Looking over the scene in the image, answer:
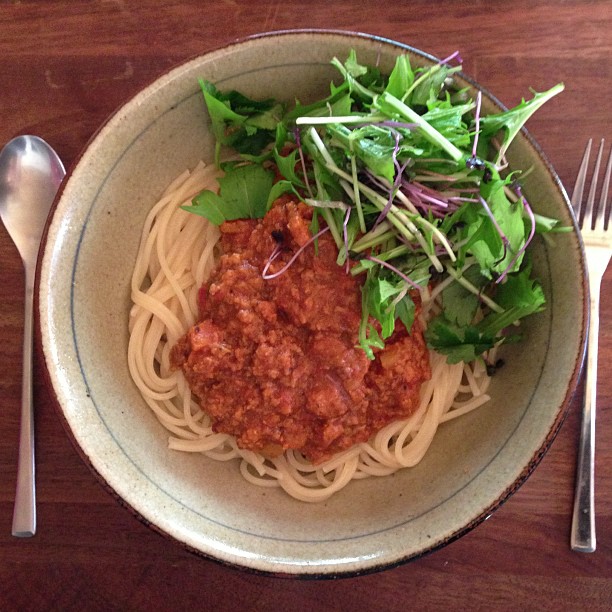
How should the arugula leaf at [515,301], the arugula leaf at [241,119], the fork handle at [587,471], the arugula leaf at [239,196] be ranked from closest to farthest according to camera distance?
the arugula leaf at [515,301]
the arugula leaf at [241,119]
the arugula leaf at [239,196]
the fork handle at [587,471]

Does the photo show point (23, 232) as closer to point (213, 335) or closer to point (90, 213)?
point (90, 213)

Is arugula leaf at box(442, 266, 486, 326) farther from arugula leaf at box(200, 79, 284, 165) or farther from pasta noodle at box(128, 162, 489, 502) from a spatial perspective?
arugula leaf at box(200, 79, 284, 165)

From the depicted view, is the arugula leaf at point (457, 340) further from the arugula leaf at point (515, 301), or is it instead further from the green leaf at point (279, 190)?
the green leaf at point (279, 190)

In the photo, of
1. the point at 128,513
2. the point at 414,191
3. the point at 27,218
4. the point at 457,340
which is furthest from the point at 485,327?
the point at 27,218

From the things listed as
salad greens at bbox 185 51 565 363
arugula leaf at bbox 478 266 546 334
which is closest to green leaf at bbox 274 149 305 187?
salad greens at bbox 185 51 565 363

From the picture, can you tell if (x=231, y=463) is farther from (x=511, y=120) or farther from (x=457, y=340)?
(x=511, y=120)

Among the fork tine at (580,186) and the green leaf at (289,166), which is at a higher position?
the green leaf at (289,166)

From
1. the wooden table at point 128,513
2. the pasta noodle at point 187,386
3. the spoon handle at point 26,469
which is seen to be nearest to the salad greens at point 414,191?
the pasta noodle at point 187,386
